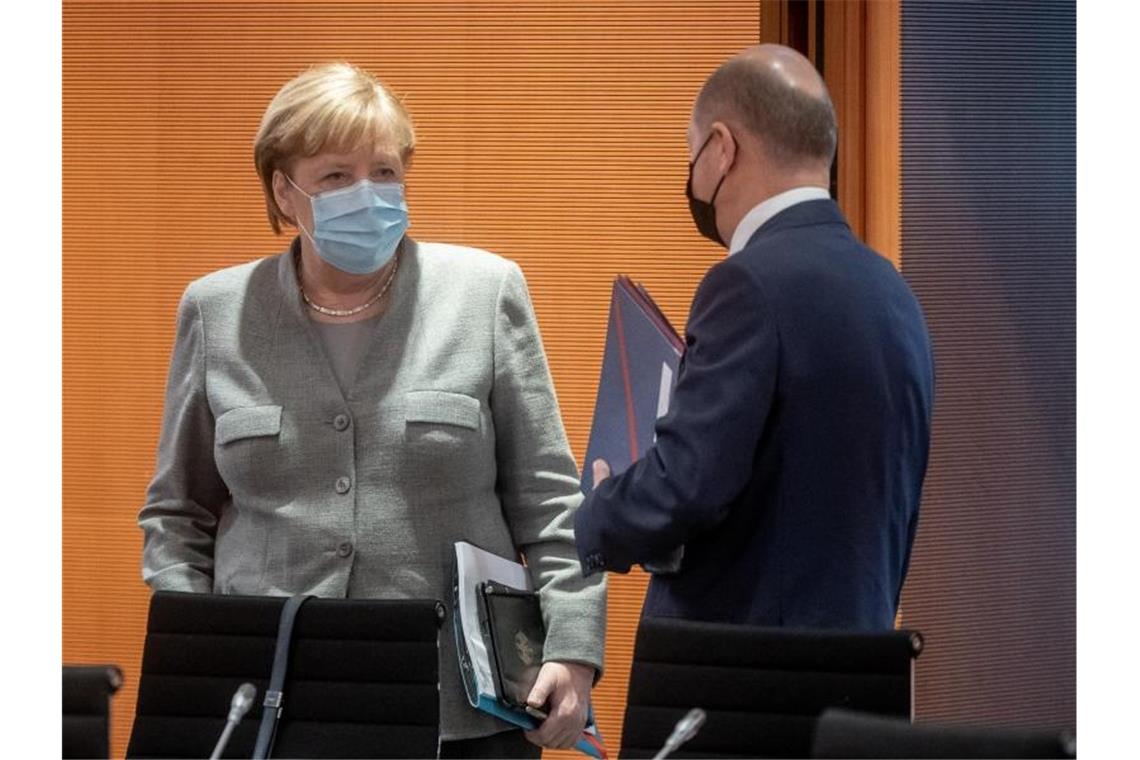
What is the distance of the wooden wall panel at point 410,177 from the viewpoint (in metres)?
4.05

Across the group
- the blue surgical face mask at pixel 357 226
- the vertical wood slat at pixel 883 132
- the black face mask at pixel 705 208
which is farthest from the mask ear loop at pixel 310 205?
→ the vertical wood slat at pixel 883 132

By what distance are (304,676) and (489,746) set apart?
1.62 ft

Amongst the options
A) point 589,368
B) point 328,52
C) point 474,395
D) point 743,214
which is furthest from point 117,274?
point 743,214

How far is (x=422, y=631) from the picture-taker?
2217 millimetres

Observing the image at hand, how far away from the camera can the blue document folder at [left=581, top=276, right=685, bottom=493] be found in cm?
262

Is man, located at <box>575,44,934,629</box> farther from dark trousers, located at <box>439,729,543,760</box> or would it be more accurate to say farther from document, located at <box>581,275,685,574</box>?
dark trousers, located at <box>439,729,543,760</box>

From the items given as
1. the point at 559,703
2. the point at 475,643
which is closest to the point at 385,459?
the point at 475,643

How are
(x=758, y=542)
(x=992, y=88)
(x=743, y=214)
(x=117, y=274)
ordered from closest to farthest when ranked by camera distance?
(x=758, y=542) < (x=743, y=214) < (x=992, y=88) < (x=117, y=274)

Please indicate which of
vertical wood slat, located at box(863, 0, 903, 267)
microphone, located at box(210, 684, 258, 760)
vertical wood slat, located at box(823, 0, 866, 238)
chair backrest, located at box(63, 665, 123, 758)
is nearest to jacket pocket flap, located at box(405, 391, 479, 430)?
microphone, located at box(210, 684, 258, 760)

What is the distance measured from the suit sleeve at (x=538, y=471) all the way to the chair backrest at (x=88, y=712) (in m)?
0.97

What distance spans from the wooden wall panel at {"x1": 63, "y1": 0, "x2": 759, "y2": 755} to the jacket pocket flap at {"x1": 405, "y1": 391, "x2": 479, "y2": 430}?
1.47m

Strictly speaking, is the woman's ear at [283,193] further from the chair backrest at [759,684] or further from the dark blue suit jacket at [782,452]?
the chair backrest at [759,684]

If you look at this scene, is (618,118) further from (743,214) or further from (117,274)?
(743,214)
